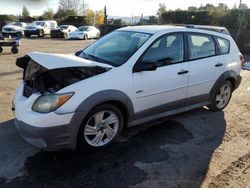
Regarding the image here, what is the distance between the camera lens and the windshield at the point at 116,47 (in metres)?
4.62

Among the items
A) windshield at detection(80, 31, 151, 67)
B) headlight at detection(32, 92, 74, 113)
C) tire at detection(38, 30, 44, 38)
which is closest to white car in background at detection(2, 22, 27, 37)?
tire at detection(38, 30, 44, 38)

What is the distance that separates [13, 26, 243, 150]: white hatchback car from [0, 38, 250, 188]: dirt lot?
279mm

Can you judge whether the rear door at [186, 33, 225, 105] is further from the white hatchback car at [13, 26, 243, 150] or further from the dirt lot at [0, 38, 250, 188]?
the dirt lot at [0, 38, 250, 188]

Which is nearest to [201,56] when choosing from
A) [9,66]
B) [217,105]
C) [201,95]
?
[201,95]

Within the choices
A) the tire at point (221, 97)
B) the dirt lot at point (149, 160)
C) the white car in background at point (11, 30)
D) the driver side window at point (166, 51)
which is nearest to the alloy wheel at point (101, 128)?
the dirt lot at point (149, 160)

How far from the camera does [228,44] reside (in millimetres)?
A: 6035

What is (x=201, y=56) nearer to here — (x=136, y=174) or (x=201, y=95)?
(x=201, y=95)

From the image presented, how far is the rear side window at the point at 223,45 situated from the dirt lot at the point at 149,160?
1.37m

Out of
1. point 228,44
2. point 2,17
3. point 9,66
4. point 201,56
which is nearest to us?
point 201,56

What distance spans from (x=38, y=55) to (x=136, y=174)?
6.73 ft

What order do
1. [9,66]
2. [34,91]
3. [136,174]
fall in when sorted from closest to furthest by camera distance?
[136,174] < [34,91] < [9,66]

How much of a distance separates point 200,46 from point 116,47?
152 cm

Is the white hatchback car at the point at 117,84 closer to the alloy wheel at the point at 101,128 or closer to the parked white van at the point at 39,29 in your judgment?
the alloy wheel at the point at 101,128

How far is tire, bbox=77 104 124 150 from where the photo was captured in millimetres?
4074
